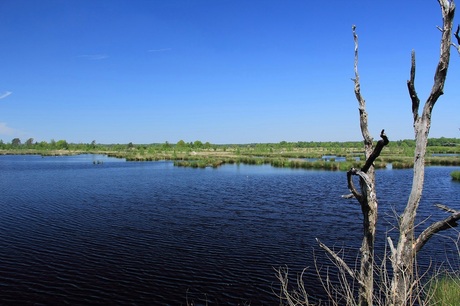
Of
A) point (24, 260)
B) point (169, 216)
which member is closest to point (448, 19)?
point (24, 260)

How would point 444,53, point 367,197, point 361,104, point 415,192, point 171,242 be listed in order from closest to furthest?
point 444,53 → point 415,192 → point 367,197 → point 361,104 → point 171,242

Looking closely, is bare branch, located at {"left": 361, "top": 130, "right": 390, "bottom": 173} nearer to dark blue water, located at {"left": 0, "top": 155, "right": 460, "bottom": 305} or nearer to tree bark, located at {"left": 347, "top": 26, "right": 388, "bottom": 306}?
tree bark, located at {"left": 347, "top": 26, "right": 388, "bottom": 306}

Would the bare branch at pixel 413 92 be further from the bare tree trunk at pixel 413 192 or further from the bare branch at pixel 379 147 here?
the bare branch at pixel 379 147

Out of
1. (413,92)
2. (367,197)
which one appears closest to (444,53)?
(413,92)

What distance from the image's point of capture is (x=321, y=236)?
18453 mm

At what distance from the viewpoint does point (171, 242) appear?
58.1 ft

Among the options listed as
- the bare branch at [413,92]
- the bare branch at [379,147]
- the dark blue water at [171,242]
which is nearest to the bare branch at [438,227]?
the dark blue water at [171,242]

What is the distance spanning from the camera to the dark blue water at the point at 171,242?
12.3 m

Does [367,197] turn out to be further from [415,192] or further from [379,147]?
[379,147]

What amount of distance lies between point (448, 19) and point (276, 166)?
64.2m

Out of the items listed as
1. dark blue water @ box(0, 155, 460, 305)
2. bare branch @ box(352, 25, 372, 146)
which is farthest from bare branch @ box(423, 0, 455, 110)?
dark blue water @ box(0, 155, 460, 305)

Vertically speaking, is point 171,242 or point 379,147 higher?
point 379,147

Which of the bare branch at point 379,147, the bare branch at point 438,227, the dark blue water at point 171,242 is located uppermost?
the bare branch at point 379,147

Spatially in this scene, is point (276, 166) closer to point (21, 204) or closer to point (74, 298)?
point (21, 204)
